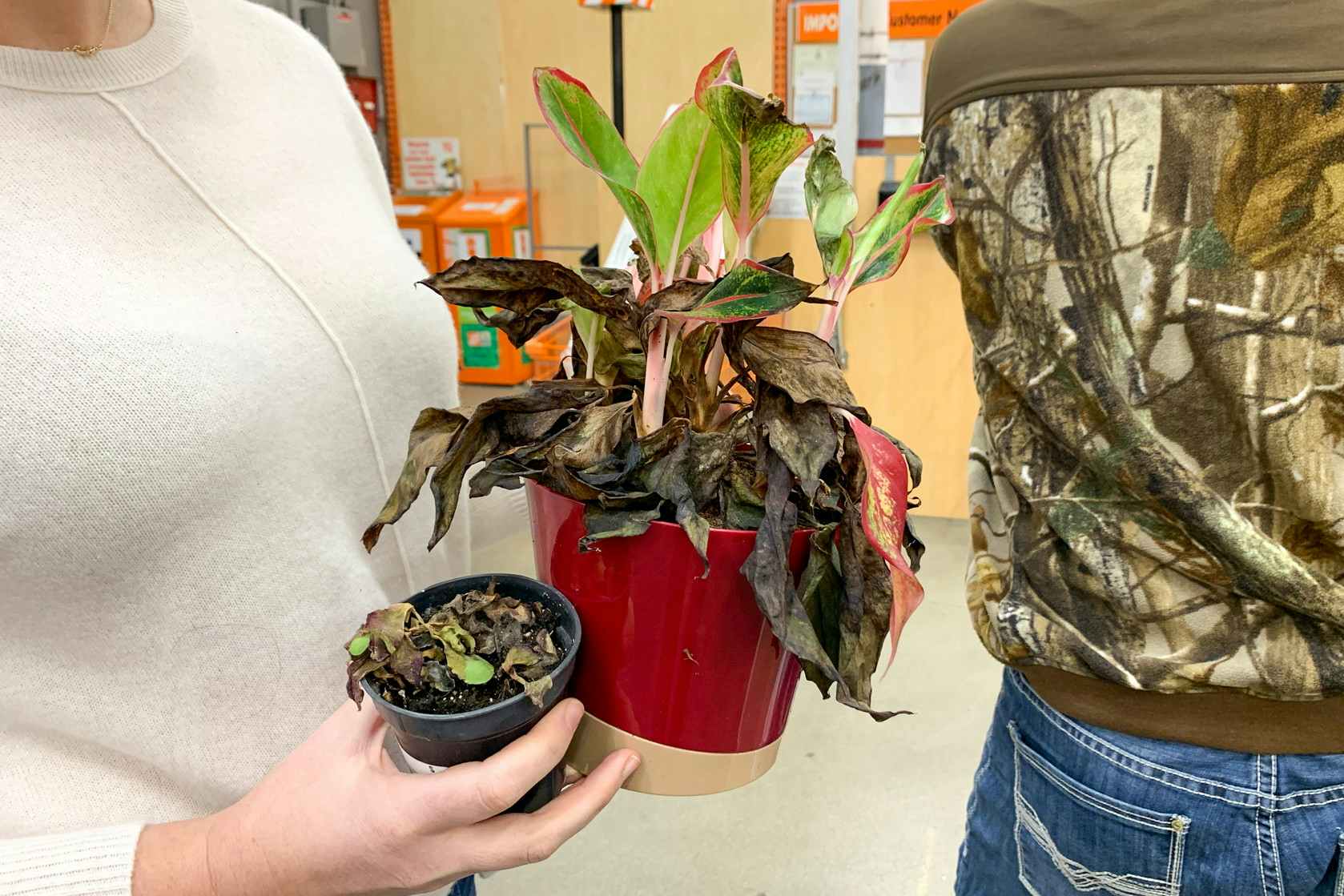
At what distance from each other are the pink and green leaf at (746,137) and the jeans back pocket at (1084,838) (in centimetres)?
59

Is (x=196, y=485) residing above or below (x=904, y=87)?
below

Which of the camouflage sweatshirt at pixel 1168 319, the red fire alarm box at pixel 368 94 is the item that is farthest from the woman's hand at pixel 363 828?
the red fire alarm box at pixel 368 94

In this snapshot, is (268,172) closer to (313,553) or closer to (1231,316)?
(313,553)

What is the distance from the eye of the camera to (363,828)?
482 millimetres

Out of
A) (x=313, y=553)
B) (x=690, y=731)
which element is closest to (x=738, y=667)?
(x=690, y=731)

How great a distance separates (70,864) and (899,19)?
9.00 feet

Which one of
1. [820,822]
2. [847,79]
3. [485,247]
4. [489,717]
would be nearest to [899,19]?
[847,79]

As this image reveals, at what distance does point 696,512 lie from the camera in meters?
0.46

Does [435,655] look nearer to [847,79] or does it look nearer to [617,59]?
[847,79]

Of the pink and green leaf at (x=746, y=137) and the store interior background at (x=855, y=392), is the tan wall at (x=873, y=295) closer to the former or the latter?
the store interior background at (x=855, y=392)

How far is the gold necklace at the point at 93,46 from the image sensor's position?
604 millimetres

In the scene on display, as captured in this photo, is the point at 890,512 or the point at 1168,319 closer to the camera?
the point at 890,512

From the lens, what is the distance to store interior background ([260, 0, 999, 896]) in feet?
5.21

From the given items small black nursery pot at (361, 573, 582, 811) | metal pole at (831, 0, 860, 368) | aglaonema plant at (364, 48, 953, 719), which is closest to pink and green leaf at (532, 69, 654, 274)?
aglaonema plant at (364, 48, 953, 719)
